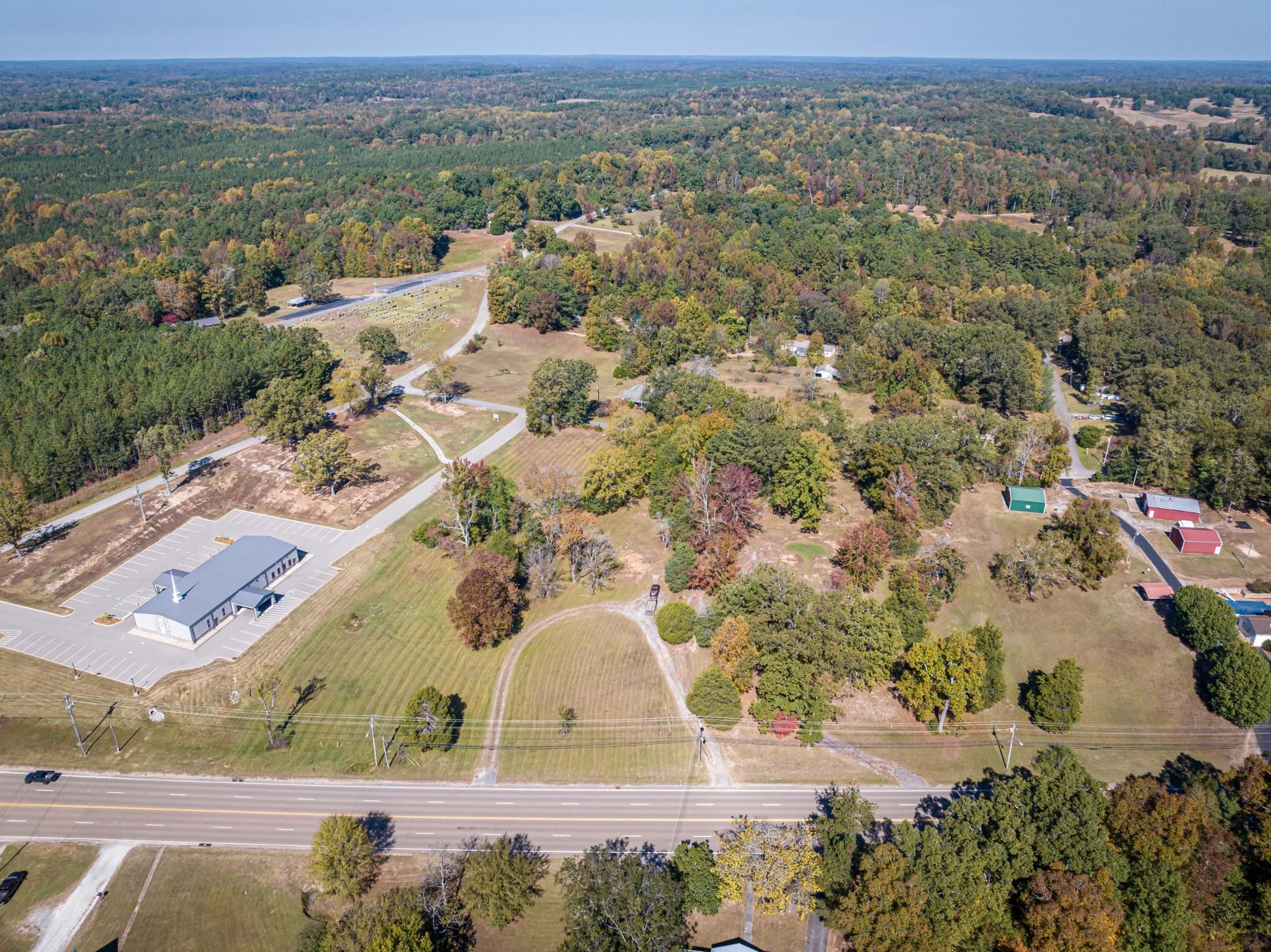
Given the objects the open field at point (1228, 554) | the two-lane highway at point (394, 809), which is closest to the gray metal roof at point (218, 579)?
the two-lane highway at point (394, 809)

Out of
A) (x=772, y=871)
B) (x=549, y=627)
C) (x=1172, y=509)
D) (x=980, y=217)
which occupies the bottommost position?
(x=549, y=627)

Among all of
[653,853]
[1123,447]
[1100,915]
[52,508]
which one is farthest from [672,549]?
[52,508]

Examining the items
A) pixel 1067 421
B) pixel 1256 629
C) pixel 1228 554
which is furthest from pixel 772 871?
pixel 1067 421

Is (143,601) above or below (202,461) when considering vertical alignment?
below

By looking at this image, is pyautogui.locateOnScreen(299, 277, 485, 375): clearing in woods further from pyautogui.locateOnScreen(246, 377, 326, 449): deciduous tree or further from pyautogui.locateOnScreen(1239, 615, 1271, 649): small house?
pyautogui.locateOnScreen(1239, 615, 1271, 649): small house

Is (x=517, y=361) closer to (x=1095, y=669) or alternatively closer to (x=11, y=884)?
(x=1095, y=669)

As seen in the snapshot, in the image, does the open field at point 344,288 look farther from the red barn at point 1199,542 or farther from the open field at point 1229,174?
the open field at point 1229,174

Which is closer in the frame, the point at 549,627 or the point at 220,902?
the point at 220,902
